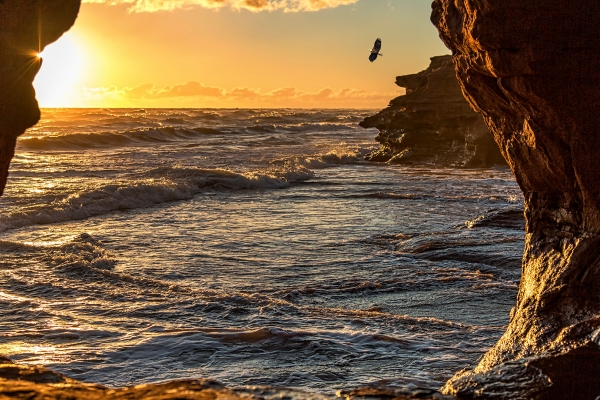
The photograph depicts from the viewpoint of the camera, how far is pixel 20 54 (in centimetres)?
442

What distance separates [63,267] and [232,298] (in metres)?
2.94

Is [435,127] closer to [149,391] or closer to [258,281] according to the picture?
[258,281]

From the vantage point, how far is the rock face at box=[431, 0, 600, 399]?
12.4 feet

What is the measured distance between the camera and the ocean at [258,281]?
18.7ft

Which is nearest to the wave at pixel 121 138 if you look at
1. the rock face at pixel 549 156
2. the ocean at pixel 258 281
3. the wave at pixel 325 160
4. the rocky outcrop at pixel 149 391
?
the wave at pixel 325 160

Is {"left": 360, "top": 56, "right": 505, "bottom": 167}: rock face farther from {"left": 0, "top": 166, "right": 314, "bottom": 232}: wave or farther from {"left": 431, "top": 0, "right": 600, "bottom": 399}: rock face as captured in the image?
{"left": 431, "top": 0, "right": 600, "bottom": 399}: rock face

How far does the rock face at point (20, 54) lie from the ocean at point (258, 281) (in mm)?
2064

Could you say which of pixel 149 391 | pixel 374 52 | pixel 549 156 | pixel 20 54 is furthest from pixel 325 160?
pixel 149 391

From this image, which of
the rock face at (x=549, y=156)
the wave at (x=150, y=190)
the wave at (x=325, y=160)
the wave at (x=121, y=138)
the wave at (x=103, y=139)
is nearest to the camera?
the rock face at (x=549, y=156)

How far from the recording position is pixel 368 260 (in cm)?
973

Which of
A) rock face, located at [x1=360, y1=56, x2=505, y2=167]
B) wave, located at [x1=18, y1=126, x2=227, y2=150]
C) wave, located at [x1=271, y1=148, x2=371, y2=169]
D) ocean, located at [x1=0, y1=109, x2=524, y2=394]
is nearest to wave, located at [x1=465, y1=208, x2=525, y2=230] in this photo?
ocean, located at [x1=0, y1=109, x2=524, y2=394]

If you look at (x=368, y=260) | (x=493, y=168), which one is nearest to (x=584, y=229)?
(x=368, y=260)

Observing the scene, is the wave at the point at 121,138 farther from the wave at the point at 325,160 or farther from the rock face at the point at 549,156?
the rock face at the point at 549,156

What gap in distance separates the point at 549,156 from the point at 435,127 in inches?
934
